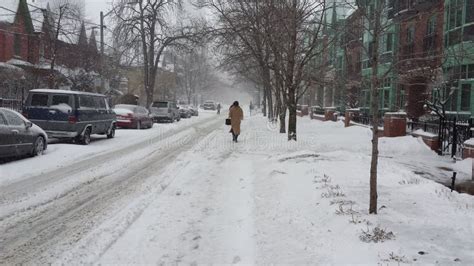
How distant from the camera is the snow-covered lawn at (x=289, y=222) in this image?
16.4 ft

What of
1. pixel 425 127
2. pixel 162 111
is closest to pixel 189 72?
Result: pixel 162 111

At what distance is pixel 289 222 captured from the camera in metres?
6.30

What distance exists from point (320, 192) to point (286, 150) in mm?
7198

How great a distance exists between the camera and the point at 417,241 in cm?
509

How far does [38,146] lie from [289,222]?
9.51 meters

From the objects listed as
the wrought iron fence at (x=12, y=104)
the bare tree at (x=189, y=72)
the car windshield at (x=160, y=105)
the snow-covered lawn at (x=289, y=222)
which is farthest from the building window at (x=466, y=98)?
the bare tree at (x=189, y=72)

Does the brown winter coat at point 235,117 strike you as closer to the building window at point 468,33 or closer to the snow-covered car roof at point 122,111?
the building window at point 468,33

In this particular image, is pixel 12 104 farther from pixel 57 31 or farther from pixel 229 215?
pixel 229 215

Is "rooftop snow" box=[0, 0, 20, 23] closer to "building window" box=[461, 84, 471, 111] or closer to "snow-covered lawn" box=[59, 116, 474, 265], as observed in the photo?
"snow-covered lawn" box=[59, 116, 474, 265]

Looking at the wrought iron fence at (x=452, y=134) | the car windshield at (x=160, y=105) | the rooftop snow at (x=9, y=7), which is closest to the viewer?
the wrought iron fence at (x=452, y=134)

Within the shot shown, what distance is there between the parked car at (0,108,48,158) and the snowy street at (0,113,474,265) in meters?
0.44

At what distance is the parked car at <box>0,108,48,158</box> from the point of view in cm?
1171

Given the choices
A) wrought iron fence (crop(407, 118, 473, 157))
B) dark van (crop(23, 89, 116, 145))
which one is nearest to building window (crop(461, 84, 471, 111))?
wrought iron fence (crop(407, 118, 473, 157))

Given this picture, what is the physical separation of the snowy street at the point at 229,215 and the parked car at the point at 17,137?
0.44m
